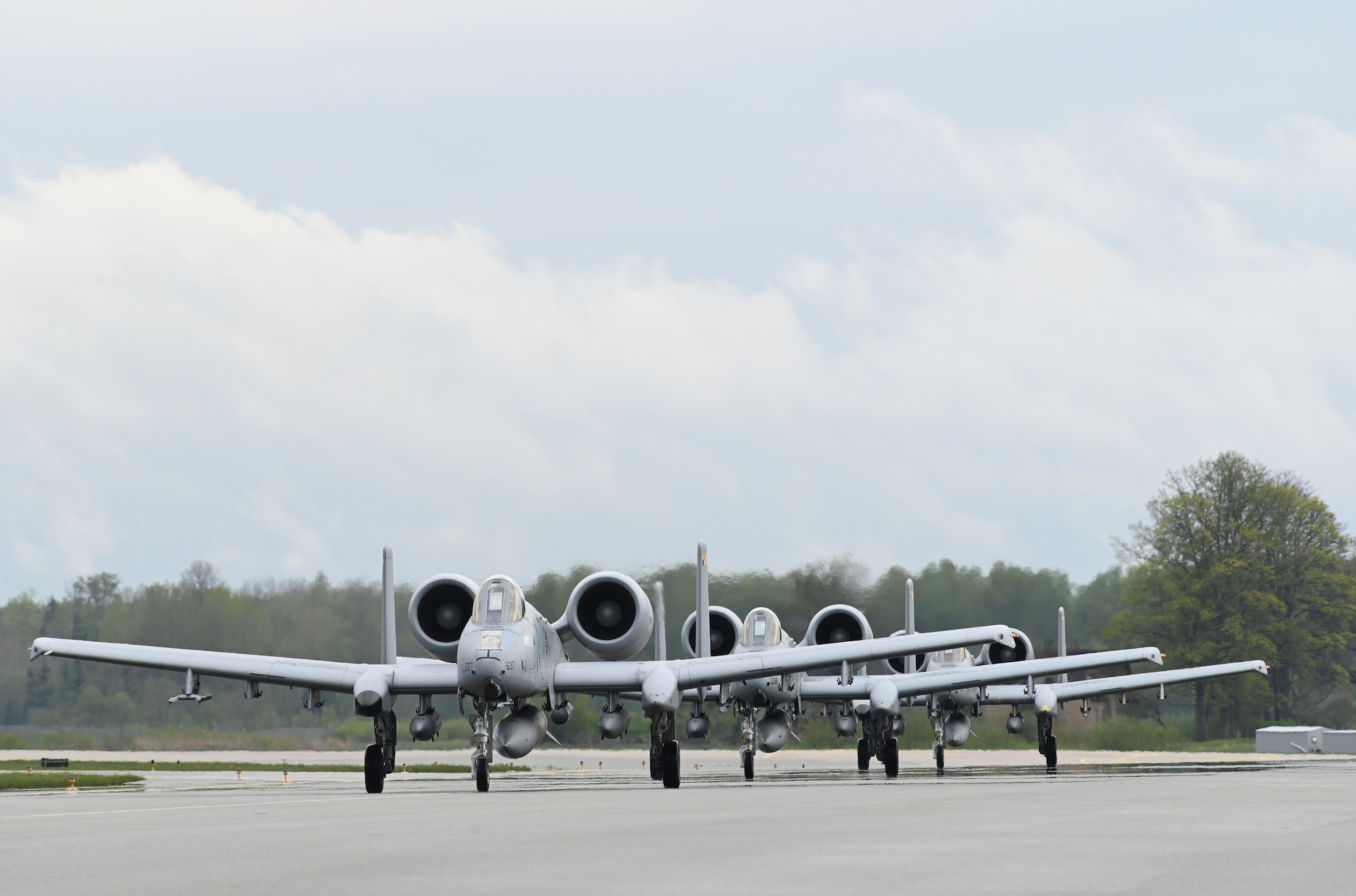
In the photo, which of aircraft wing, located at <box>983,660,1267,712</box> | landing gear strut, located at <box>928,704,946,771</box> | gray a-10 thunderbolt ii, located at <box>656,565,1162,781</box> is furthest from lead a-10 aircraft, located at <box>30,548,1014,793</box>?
aircraft wing, located at <box>983,660,1267,712</box>

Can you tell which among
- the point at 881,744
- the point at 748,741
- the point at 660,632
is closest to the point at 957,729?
the point at 881,744

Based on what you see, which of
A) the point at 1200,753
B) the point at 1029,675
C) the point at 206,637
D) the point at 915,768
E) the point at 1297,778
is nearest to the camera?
the point at 1297,778

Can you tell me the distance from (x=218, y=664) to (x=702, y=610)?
1149cm

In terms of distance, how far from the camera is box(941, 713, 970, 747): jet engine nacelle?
4791 cm

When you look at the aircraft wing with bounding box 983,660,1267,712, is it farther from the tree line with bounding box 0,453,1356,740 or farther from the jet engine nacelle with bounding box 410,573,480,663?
the jet engine nacelle with bounding box 410,573,480,663

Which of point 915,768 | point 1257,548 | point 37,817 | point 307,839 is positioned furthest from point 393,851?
point 1257,548

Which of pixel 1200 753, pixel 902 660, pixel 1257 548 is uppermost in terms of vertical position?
pixel 1257 548

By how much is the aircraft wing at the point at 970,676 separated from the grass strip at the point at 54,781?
16.9 meters

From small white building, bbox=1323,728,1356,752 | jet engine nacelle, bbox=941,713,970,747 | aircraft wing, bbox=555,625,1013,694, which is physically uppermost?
aircraft wing, bbox=555,625,1013,694

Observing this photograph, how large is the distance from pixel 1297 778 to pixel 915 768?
1363cm

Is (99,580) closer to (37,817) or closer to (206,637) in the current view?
(206,637)

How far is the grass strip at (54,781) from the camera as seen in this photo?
32.2 meters

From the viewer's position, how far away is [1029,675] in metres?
41.5

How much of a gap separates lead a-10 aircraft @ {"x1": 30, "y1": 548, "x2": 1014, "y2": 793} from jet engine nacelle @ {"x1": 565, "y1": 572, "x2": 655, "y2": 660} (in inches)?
0.8
